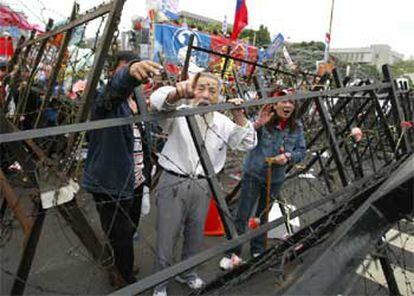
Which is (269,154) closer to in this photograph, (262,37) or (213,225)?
(213,225)

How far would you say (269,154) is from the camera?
3.53 meters

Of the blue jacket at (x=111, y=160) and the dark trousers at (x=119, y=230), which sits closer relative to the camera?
the blue jacket at (x=111, y=160)

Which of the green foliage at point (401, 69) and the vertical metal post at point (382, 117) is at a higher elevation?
the vertical metal post at point (382, 117)

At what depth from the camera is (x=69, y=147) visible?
6.82ft

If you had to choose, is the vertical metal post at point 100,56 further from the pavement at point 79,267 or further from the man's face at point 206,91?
the pavement at point 79,267

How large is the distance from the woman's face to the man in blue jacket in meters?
1.35

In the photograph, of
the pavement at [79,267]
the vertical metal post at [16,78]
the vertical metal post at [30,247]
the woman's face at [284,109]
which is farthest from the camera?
the vertical metal post at [16,78]

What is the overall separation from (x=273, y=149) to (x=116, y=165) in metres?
1.58

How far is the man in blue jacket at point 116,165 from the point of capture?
2.31 metres

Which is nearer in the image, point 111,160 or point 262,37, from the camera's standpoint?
point 111,160

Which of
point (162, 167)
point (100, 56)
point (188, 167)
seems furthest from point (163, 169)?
point (100, 56)

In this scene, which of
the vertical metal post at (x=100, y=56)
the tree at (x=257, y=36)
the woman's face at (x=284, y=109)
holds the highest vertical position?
the tree at (x=257, y=36)

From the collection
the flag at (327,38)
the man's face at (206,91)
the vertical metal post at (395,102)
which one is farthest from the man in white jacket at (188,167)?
the flag at (327,38)

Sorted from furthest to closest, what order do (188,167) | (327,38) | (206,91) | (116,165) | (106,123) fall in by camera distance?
1. (327,38)
2. (188,167)
3. (116,165)
4. (206,91)
5. (106,123)
